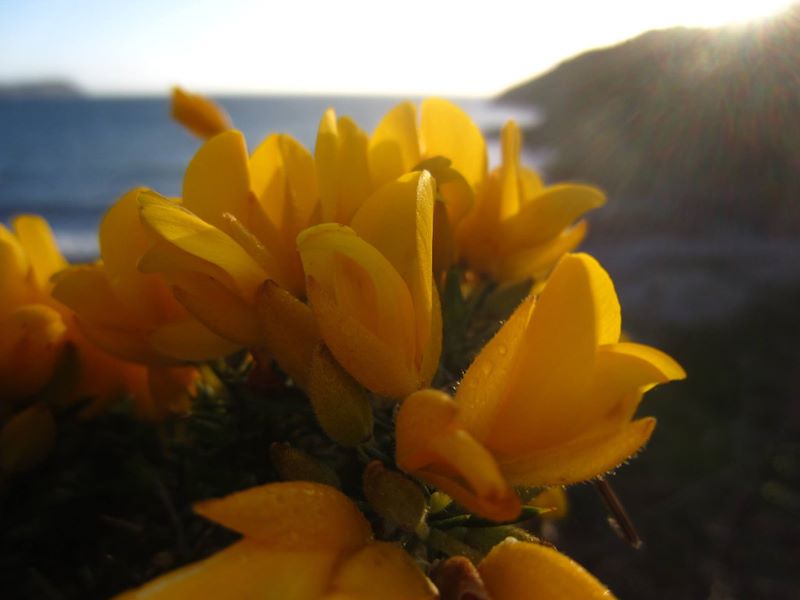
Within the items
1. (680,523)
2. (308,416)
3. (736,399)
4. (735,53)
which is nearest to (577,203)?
(308,416)

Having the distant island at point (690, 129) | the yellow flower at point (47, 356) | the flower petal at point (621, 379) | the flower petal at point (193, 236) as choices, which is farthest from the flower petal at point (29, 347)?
the distant island at point (690, 129)

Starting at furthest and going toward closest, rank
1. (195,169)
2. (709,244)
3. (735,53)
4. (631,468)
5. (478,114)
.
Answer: (478,114) → (709,244) → (631,468) → (735,53) → (195,169)

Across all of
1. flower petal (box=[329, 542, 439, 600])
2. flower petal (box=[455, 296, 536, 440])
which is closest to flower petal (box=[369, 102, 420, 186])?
flower petal (box=[455, 296, 536, 440])

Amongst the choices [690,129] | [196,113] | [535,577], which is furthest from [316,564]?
[690,129]

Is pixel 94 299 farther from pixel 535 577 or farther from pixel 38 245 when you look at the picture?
pixel 535 577

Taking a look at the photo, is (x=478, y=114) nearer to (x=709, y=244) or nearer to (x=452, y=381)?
(x=709, y=244)

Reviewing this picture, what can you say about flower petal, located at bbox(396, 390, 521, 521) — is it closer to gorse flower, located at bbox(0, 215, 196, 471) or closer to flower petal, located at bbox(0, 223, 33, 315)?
gorse flower, located at bbox(0, 215, 196, 471)
